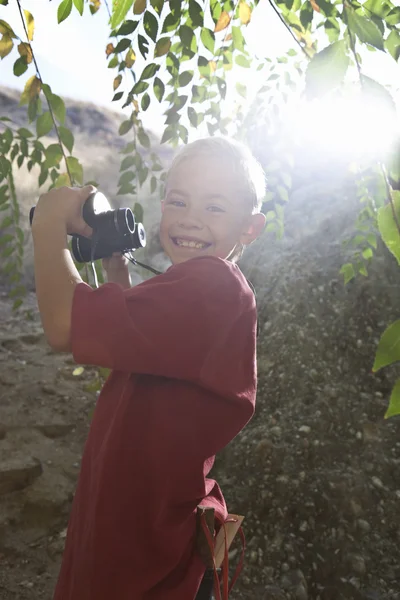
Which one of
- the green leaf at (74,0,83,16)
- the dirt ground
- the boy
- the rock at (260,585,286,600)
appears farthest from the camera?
the dirt ground

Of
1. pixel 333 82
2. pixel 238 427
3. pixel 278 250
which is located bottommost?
pixel 278 250

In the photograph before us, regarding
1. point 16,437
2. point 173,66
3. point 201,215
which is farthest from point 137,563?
point 16,437

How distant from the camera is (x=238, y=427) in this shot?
72 cm

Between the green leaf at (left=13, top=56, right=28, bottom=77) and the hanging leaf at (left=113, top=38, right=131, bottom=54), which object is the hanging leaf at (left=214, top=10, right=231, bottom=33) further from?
the green leaf at (left=13, top=56, right=28, bottom=77)

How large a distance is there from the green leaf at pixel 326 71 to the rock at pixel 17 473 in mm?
1648

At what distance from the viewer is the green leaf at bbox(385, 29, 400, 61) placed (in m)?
0.63

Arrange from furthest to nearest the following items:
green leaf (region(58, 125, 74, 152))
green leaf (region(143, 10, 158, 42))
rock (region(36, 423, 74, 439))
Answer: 1. rock (region(36, 423, 74, 439))
2. green leaf (region(58, 125, 74, 152))
3. green leaf (region(143, 10, 158, 42))

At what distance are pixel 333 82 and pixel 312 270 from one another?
7.05ft

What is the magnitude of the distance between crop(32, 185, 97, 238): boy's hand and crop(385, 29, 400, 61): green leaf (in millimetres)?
428

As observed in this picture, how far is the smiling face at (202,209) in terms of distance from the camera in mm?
737

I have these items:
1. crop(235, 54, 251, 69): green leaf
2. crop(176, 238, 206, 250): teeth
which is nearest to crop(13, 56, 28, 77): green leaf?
crop(176, 238, 206, 250): teeth

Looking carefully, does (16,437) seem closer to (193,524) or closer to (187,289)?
(193,524)

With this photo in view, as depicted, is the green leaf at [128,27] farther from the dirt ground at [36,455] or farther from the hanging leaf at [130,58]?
the dirt ground at [36,455]

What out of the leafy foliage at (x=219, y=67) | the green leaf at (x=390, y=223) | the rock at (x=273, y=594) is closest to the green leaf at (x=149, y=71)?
the leafy foliage at (x=219, y=67)
